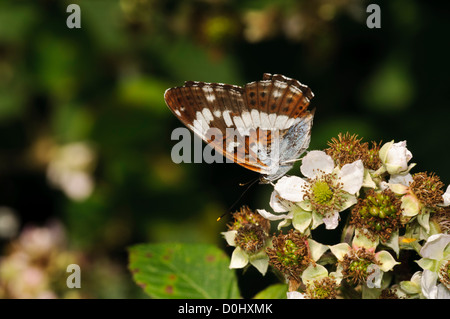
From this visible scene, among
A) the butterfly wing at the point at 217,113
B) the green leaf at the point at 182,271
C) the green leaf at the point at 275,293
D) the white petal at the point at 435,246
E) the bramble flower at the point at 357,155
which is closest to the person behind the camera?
the white petal at the point at 435,246

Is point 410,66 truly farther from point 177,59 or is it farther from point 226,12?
point 177,59

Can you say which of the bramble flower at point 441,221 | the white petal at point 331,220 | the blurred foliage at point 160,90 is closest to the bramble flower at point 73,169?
the blurred foliage at point 160,90

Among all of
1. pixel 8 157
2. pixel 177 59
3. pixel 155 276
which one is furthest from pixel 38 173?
pixel 155 276

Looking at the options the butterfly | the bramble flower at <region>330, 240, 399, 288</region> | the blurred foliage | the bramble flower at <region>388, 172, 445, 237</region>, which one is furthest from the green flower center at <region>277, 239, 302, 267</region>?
the blurred foliage

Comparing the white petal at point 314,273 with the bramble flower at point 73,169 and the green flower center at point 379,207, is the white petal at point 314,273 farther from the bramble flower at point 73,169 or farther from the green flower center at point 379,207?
the bramble flower at point 73,169

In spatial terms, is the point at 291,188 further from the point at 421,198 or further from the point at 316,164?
the point at 421,198

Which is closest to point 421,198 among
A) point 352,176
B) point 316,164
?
A: point 352,176

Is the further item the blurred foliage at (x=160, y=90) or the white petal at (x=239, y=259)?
the blurred foliage at (x=160, y=90)
